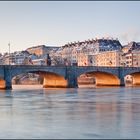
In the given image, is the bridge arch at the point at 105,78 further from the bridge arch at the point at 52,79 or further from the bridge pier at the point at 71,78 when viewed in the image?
the bridge arch at the point at 52,79

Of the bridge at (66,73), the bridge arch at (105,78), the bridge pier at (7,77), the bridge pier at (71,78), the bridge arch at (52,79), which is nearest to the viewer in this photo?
the bridge pier at (7,77)

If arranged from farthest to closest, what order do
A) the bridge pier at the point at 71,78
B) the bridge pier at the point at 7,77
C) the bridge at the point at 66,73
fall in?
1. the bridge pier at the point at 71,78
2. the bridge at the point at 66,73
3. the bridge pier at the point at 7,77

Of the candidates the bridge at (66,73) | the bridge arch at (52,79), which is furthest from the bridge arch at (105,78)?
the bridge arch at (52,79)

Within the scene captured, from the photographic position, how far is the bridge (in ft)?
229

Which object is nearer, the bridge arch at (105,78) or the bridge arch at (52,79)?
the bridge arch at (52,79)

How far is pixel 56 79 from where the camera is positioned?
267 ft

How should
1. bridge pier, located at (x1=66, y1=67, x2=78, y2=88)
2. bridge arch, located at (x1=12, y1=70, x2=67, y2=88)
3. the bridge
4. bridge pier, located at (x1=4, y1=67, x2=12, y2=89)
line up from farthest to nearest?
1. bridge pier, located at (x1=66, y1=67, x2=78, y2=88)
2. bridge arch, located at (x1=12, y1=70, x2=67, y2=88)
3. the bridge
4. bridge pier, located at (x1=4, y1=67, x2=12, y2=89)

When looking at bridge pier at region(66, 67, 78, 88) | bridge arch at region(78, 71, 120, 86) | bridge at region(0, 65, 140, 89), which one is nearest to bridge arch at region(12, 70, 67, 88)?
bridge at region(0, 65, 140, 89)

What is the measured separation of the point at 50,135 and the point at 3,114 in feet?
28.2

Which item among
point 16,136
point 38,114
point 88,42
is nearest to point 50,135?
point 16,136

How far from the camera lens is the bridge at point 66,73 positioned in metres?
69.8

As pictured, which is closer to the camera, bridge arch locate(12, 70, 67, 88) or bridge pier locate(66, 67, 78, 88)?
bridge arch locate(12, 70, 67, 88)

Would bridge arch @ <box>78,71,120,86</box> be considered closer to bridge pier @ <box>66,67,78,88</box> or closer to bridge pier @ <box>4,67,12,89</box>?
bridge pier @ <box>66,67,78,88</box>

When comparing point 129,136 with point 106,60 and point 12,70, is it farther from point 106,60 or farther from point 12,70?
point 106,60
